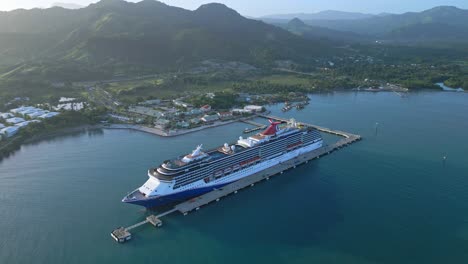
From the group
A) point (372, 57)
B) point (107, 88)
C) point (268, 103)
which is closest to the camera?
point (268, 103)

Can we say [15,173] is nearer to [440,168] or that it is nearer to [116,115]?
[116,115]

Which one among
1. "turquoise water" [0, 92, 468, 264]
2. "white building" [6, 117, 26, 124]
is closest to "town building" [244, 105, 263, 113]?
"turquoise water" [0, 92, 468, 264]

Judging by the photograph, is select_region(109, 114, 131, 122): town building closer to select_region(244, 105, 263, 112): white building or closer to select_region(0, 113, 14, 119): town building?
select_region(0, 113, 14, 119): town building

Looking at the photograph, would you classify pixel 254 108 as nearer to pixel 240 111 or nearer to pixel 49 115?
pixel 240 111

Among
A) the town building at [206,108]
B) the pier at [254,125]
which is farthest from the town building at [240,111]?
the town building at [206,108]

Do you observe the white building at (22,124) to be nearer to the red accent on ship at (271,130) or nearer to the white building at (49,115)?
→ the white building at (49,115)

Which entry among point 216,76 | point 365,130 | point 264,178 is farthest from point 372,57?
point 264,178
